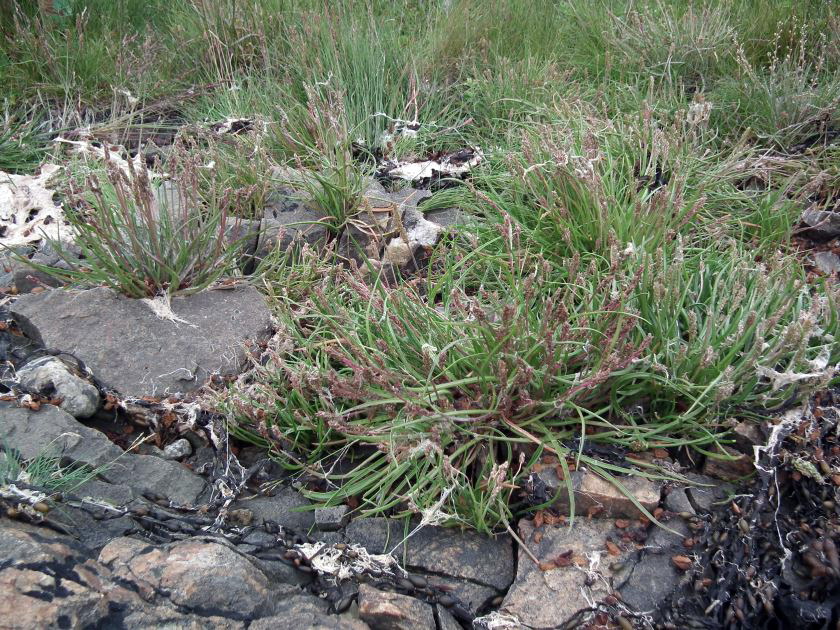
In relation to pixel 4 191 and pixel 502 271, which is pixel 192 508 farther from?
pixel 4 191

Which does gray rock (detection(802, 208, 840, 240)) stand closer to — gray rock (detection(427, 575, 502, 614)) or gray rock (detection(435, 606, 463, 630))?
gray rock (detection(427, 575, 502, 614))

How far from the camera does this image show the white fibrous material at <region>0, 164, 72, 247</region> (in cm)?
363

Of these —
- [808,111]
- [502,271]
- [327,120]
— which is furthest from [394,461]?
[808,111]

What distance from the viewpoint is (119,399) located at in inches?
103

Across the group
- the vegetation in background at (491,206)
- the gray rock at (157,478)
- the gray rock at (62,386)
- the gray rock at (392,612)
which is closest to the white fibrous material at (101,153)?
the vegetation in background at (491,206)

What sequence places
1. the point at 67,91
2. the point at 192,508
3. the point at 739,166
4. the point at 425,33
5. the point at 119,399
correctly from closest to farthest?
the point at 192,508 < the point at 119,399 < the point at 739,166 < the point at 67,91 < the point at 425,33

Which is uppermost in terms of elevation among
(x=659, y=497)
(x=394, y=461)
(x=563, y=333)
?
(x=563, y=333)

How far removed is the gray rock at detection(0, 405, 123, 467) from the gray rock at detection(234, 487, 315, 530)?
0.49m

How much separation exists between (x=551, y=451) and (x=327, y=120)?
2.44 metres

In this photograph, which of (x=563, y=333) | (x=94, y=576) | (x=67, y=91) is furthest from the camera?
(x=67, y=91)

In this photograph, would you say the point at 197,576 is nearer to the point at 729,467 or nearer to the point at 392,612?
the point at 392,612

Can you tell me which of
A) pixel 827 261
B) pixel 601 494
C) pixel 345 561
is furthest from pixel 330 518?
pixel 827 261

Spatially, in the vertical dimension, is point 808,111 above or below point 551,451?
above

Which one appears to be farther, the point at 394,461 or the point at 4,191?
the point at 4,191
